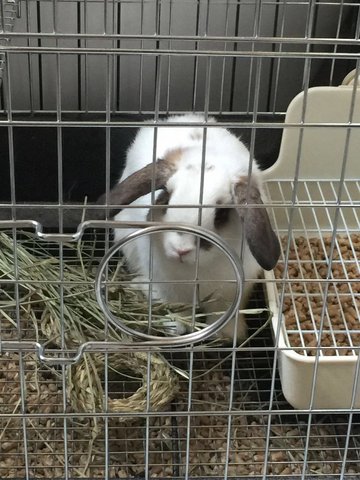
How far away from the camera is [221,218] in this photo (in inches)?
65.9

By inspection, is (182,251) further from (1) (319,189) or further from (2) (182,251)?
(1) (319,189)

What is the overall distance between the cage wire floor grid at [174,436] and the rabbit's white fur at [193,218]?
174mm

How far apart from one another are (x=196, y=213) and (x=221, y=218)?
0.42 feet

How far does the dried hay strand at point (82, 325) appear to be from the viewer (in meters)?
1.47

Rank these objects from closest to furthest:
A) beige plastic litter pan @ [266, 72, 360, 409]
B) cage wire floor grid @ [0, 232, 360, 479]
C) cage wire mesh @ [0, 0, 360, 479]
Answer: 1. cage wire mesh @ [0, 0, 360, 479]
2. cage wire floor grid @ [0, 232, 360, 479]
3. beige plastic litter pan @ [266, 72, 360, 409]

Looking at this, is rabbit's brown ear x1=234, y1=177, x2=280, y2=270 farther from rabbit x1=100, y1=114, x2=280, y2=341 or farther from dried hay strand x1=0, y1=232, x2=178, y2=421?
dried hay strand x1=0, y1=232, x2=178, y2=421

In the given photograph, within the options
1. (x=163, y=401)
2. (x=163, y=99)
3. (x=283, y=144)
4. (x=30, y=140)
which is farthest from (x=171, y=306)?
(x=163, y=99)

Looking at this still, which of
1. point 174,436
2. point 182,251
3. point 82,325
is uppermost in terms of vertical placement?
point 182,251

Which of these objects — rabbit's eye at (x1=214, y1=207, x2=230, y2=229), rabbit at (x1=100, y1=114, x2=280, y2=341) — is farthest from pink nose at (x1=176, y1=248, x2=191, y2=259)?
rabbit's eye at (x1=214, y1=207, x2=230, y2=229)

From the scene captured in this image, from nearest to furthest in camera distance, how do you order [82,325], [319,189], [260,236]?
[260,236] → [82,325] → [319,189]

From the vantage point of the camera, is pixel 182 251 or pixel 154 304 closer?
pixel 182 251

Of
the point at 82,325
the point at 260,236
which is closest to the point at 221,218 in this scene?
the point at 260,236

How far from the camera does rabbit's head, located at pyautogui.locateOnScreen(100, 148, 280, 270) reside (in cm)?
152

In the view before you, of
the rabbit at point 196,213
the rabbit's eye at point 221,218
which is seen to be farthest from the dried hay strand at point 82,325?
the rabbit's eye at point 221,218
